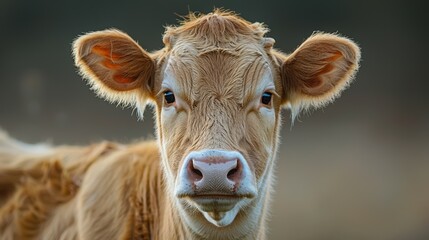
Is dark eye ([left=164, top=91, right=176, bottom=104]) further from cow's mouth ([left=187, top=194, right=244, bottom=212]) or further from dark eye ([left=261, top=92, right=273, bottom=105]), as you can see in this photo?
cow's mouth ([left=187, top=194, right=244, bottom=212])

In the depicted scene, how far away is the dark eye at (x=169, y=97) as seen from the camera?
544 cm

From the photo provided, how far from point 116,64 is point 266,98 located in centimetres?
95

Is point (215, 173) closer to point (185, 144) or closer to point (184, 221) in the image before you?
point (185, 144)

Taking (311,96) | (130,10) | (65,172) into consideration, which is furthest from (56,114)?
(311,96)

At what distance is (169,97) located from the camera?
5.46 meters

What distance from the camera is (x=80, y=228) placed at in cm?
590

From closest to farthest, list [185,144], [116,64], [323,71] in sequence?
[185,144], [116,64], [323,71]

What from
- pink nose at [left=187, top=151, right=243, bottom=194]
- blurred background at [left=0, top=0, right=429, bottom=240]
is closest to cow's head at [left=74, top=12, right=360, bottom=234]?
pink nose at [left=187, top=151, right=243, bottom=194]

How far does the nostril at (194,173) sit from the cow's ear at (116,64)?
3.40ft

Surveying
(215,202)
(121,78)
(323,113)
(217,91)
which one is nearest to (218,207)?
(215,202)

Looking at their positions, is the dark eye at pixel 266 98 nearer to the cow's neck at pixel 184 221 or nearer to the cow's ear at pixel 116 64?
the cow's neck at pixel 184 221

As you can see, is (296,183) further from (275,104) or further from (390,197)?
(275,104)

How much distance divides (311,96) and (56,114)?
716 cm

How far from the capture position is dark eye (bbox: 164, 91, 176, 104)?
5.44 meters
